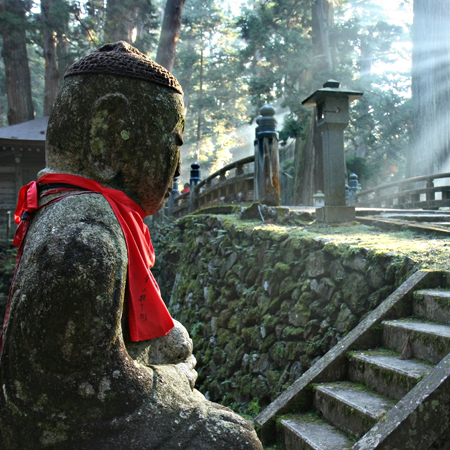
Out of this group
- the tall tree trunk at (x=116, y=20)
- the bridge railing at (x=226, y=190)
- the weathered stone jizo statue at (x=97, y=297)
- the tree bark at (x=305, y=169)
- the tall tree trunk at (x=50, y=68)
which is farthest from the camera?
the tree bark at (x=305, y=169)

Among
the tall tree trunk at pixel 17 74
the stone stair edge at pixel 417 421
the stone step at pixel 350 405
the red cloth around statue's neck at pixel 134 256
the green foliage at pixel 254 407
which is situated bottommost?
the green foliage at pixel 254 407

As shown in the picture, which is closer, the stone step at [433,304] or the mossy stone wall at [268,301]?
the stone step at [433,304]

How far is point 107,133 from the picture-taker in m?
1.92

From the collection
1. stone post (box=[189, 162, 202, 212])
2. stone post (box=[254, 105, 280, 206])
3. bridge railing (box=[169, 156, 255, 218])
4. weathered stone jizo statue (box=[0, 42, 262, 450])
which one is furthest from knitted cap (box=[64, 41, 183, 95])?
stone post (box=[189, 162, 202, 212])

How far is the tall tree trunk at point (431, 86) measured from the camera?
1608cm

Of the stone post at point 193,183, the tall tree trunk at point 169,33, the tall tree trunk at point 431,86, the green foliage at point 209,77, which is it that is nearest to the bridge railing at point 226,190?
the stone post at point 193,183

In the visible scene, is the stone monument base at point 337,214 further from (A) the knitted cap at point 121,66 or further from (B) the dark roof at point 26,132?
(B) the dark roof at point 26,132

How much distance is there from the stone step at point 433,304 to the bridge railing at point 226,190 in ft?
18.6

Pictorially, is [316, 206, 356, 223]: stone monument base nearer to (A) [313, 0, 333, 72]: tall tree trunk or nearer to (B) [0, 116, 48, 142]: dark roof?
(B) [0, 116, 48, 142]: dark roof

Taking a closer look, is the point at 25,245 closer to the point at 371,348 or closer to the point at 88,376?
the point at 88,376

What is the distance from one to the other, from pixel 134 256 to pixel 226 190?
8.74m

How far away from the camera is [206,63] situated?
26.5m

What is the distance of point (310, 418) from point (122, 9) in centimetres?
1445

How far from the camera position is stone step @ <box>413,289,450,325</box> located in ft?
9.83
